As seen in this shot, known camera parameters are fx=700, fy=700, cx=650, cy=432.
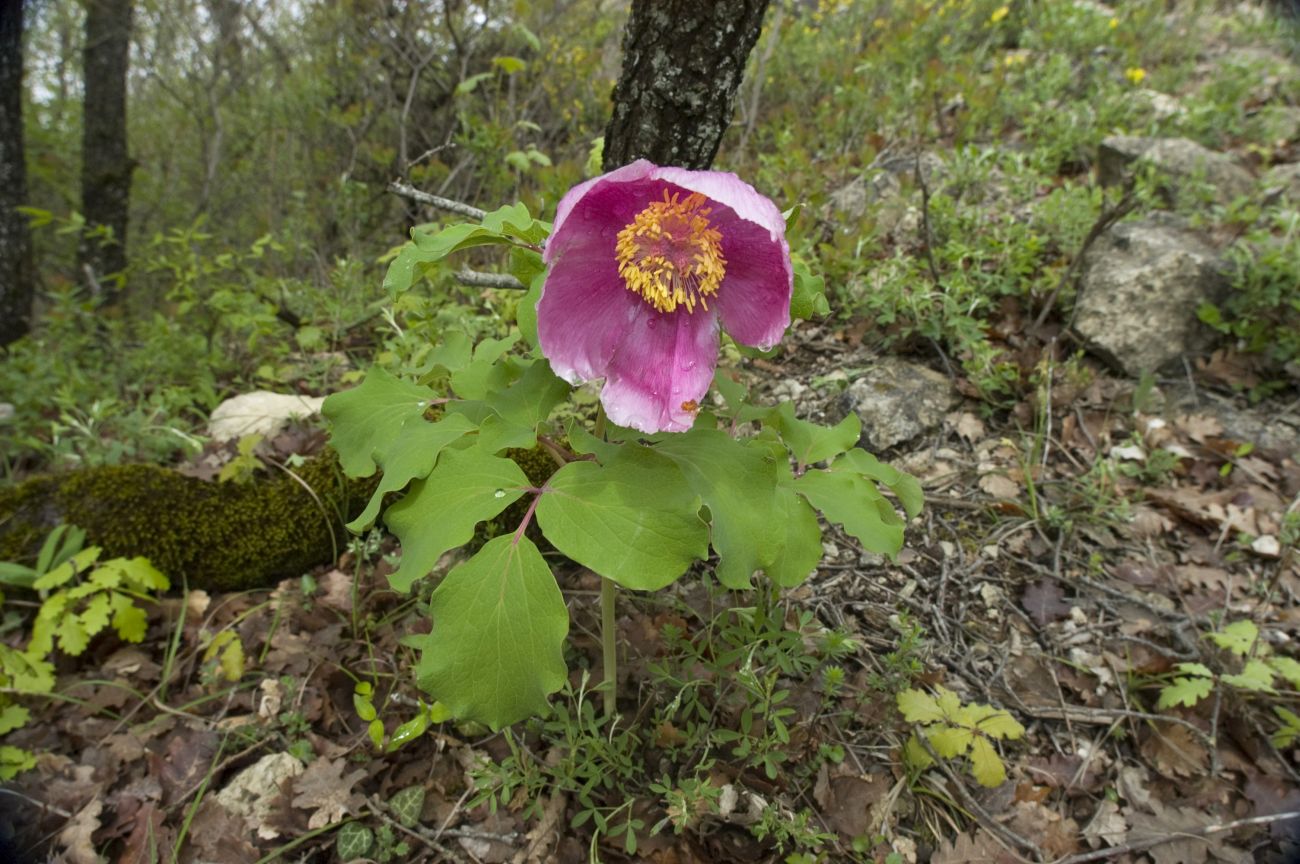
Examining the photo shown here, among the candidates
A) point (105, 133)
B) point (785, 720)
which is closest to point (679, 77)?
point (785, 720)

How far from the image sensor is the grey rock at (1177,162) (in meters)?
4.02

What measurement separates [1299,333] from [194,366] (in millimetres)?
5187

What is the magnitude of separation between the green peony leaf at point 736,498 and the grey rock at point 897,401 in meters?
1.54

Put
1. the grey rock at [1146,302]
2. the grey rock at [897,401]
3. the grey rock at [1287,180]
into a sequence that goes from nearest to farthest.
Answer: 1. the grey rock at [897,401]
2. the grey rock at [1146,302]
3. the grey rock at [1287,180]

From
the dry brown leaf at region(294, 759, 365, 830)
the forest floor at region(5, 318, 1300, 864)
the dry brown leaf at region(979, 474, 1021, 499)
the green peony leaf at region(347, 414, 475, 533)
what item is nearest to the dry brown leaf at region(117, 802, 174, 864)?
the forest floor at region(5, 318, 1300, 864)

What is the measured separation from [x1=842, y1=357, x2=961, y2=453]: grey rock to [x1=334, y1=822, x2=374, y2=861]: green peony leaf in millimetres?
2039

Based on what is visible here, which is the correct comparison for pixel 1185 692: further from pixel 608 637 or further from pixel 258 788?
pixel 258 788

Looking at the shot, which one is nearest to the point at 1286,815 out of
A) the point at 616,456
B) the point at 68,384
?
the point at 616,456

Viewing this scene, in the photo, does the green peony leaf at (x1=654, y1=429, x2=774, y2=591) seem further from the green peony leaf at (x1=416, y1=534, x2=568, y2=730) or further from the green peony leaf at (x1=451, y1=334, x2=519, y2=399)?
the green peony leaf at (x1=451, y1=334, x2=519, y2=399)

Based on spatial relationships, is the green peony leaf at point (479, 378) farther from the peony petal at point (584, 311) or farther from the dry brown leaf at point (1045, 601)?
the dry brown leaf at point (1045, 601)

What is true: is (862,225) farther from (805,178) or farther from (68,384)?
(68,384)

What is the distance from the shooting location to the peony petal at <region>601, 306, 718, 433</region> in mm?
1288

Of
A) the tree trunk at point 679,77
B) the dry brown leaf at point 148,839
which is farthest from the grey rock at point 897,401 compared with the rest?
the dry brown leaf at point 148,839

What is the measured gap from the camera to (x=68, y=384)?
367 centimetres
